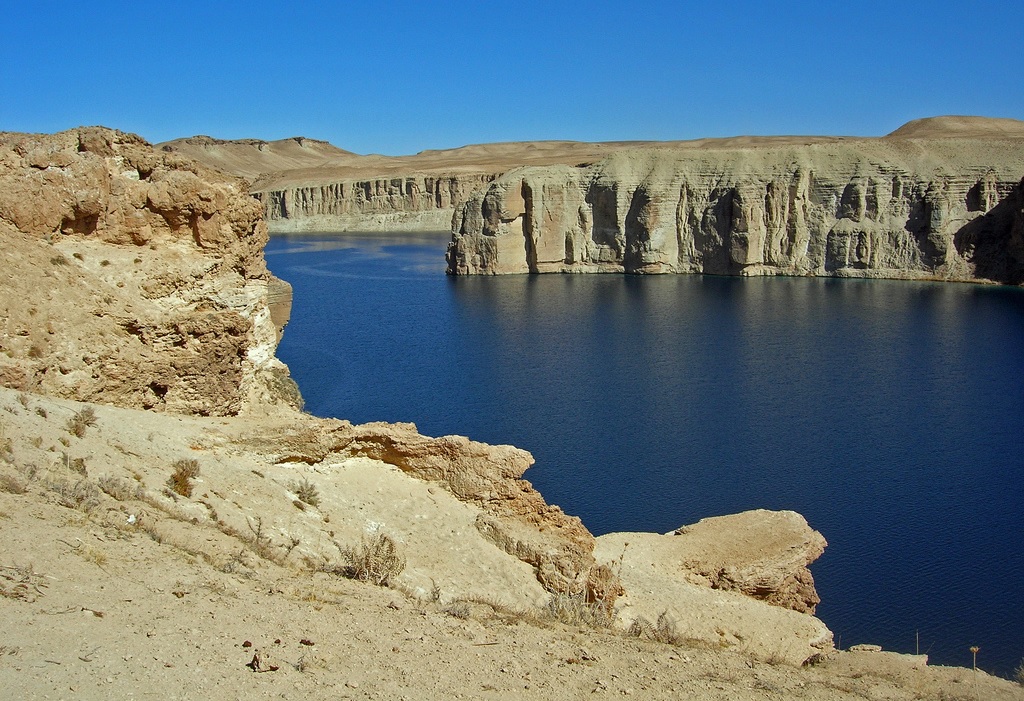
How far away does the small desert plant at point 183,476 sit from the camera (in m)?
9.29

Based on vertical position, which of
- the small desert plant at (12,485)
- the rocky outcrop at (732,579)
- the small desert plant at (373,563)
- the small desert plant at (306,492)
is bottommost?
the rocky outcrop at (732,579)

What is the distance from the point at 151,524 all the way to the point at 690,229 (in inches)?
2728

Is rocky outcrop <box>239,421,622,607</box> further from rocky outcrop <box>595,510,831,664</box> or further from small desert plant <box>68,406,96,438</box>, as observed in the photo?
small desert plant <box>68,406,96,438</box>

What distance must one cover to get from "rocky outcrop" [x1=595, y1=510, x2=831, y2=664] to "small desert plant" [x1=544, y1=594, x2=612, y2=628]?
1690mm

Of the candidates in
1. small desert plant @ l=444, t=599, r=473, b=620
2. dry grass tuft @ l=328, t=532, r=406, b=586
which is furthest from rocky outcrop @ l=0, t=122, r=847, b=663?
small desert plant @ l=444, t=599, r=473, b=620

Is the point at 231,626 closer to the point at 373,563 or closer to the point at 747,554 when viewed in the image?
the point at 373,563

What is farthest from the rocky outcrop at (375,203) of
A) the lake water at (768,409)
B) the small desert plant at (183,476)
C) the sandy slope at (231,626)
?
the sandy slope at (231,626)

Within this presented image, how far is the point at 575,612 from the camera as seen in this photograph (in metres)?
9.45

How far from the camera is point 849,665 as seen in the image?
30.9 feet

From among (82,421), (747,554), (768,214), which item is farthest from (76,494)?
(768,214)

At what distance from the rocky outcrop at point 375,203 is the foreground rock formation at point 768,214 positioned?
6194cm

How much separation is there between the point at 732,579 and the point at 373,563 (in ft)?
27.2

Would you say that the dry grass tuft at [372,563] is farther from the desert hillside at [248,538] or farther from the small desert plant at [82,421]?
the small desert plant at [82,421]

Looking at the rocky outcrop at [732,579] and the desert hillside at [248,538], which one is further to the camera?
the rocky outcrop at [732,579]
